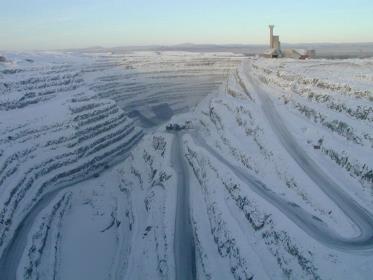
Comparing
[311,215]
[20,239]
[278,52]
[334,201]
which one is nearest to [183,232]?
[311,215]

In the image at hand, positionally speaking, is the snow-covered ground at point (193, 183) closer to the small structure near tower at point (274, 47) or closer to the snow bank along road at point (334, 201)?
the snow bank along road at point (334, 201)

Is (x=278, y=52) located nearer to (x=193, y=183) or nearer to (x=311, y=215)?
(x=193, y=183)

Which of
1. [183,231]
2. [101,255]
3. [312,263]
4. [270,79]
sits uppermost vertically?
[270,79]

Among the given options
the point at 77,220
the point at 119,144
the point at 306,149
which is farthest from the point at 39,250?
the point at 119,144

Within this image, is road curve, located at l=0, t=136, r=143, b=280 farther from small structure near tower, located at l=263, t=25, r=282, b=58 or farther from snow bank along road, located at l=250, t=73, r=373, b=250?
small structure near tower, located at l=263, t=25, r=282, b=58

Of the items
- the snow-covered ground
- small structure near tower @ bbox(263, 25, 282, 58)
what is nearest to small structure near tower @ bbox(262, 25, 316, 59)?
small structure near tower @ bbox(263, 25, 282, 58)

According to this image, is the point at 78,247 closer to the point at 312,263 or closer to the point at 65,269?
the point at 65,269
